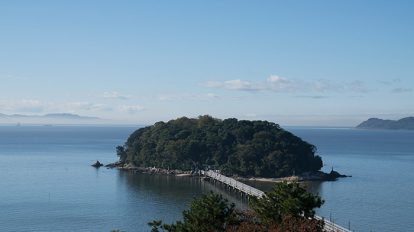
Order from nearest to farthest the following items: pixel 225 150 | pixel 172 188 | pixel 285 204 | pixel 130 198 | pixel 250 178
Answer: pixel 285 204 → pixel 130 198 → pixel 172 188 → pixel 250 178 → pixel 225 150

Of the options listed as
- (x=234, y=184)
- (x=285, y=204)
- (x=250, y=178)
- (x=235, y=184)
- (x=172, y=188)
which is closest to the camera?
(x=285, y=204)

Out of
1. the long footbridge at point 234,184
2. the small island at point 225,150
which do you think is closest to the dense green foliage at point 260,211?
the long footbridge at point 234,184

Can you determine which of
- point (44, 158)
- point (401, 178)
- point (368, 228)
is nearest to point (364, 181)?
point (401, 178)

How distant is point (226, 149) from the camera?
309 feet

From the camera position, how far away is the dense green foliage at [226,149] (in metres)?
87.2

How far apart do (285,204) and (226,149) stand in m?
64.2

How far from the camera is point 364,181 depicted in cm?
8106

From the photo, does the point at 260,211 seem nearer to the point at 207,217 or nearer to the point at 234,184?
the point at 207,217

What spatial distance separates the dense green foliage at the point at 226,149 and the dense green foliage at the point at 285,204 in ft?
177

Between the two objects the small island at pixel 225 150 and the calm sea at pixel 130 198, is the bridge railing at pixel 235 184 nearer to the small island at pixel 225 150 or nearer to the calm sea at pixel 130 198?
the calm sea at pixel 130 198

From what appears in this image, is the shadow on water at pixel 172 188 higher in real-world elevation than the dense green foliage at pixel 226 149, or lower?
lower

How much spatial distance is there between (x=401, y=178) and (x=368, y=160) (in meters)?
34.3

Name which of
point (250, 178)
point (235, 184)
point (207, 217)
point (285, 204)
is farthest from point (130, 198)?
point (285, 204)

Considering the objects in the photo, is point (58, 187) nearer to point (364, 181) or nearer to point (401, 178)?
point (364, 181)
